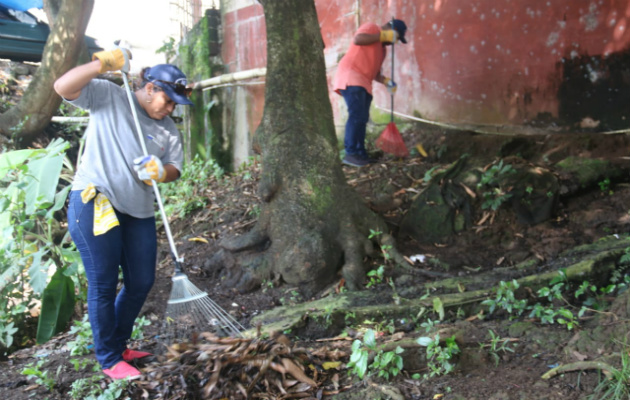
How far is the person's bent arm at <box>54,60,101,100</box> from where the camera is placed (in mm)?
2816

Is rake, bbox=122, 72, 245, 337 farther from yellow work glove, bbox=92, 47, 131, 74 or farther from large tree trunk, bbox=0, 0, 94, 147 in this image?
large tree trunk, bbox=0, 0, 94, 147

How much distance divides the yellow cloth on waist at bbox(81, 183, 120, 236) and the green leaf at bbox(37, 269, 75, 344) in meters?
1.68

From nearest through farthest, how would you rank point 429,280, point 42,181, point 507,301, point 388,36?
point 507,301 < point 429,280 < point 42,181 < point 388,36

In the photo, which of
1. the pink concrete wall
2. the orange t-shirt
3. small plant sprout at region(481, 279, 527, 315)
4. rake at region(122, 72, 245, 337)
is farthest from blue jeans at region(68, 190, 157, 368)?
the pink concrete wall

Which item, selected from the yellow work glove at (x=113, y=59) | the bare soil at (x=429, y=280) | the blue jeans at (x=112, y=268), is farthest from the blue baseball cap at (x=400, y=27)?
the blue jeans at (x=112, y=268)

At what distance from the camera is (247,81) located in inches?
326

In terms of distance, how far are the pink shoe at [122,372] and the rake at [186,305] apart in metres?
0.42

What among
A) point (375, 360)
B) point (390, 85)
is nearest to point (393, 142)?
point (390, 85)

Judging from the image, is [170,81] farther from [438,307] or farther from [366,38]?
[366,38]

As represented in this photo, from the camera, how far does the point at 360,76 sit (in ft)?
19.7

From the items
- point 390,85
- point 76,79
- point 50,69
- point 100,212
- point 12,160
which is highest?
point 50,69

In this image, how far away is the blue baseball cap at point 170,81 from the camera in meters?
3.11

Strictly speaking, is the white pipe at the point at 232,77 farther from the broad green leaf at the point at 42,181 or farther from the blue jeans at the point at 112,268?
the blue jeans at the point at 112,268

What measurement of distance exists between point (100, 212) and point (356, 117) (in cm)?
362
